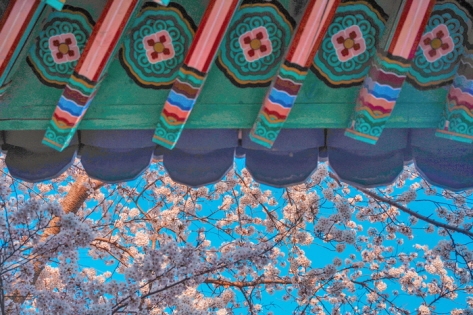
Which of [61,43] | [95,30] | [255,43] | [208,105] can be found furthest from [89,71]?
[255,43]

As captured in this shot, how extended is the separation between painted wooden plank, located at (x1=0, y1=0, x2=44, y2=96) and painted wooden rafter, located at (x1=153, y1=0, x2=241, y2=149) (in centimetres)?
67

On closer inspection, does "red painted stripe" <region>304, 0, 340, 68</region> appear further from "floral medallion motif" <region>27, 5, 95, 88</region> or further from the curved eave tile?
"floral medallion motif" <region>27, 5, 95, 88</region>

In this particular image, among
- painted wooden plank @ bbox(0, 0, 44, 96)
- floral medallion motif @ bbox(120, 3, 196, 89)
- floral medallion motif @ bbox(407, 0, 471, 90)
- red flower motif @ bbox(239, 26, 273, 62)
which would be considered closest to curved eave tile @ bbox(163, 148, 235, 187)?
floral medallion motif @ bbox(120, 3, 196, 89)

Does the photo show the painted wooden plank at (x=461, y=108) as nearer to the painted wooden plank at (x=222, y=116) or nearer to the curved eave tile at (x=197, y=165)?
the painted wooden plank at (x=222, y=116)

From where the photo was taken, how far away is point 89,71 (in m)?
2.37

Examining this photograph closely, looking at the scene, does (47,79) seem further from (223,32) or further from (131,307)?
(131,307)

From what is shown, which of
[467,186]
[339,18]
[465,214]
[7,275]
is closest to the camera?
[339,18]

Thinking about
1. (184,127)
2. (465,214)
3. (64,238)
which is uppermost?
(184,127)

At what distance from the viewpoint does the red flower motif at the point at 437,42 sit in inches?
A: 98.4

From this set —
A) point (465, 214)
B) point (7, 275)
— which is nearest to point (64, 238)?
point (7, 275)

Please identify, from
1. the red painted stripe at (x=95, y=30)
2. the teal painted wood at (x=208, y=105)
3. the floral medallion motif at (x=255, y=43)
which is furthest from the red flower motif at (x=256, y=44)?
the red painted stripe at (x=95, y=30)

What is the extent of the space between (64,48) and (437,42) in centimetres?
175

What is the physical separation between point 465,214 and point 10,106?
658cm

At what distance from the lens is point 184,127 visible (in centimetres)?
259
